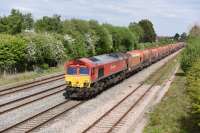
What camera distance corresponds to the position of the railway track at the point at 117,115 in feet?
77.7

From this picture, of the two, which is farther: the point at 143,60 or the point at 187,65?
the point at 143,60

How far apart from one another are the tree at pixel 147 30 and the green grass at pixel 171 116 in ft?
448

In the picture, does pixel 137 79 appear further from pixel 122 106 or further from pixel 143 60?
pixel 122 106

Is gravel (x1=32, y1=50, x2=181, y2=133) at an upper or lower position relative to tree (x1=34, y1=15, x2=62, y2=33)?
lower

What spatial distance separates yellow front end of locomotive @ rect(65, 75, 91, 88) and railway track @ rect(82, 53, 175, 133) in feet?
9.09

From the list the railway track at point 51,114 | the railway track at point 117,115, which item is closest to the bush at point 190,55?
the railway track at point 117,115

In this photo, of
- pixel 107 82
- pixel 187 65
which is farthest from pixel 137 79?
pixel 107 82

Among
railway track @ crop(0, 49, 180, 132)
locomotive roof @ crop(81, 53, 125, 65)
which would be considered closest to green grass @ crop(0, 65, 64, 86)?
railway track @ crop(0, 49, 180, 132)

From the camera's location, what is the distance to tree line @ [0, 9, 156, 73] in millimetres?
50812

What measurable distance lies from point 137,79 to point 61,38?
811 inches

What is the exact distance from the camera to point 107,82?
37.8 m

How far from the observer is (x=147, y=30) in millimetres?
172125

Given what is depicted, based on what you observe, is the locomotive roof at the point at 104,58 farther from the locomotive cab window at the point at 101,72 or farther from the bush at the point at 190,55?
the bush at the point at 190,55

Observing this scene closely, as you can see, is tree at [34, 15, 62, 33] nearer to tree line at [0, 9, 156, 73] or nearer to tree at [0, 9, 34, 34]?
tree line at [0, 9, 156, 73]
